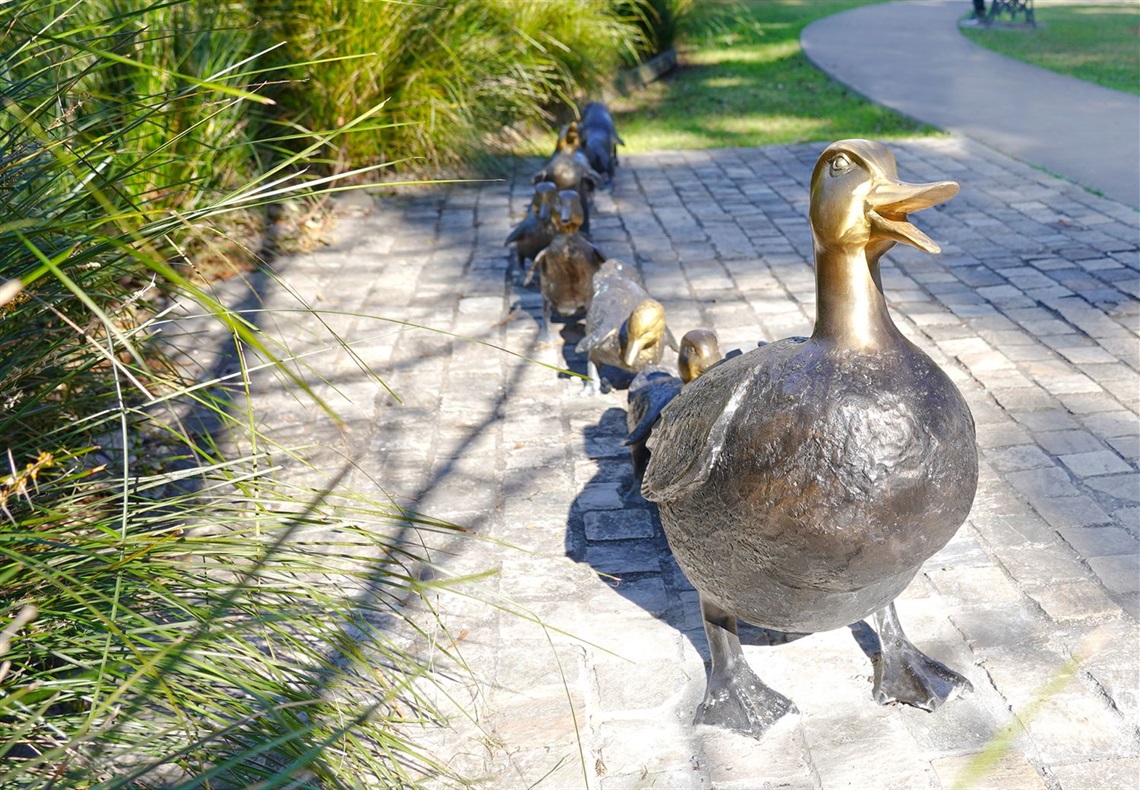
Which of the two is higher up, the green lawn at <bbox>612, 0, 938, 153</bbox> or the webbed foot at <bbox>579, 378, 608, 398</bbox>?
the green lawn at <bbox>612, 0, 938, 153</bbox>

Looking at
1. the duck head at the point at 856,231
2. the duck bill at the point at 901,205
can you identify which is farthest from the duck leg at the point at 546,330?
the duck bill at the point at 901,205

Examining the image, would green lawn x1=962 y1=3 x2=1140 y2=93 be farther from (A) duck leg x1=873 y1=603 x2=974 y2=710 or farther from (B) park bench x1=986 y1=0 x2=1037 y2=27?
(A) duck leg x1=873 y1=603 x2=974 y2=710

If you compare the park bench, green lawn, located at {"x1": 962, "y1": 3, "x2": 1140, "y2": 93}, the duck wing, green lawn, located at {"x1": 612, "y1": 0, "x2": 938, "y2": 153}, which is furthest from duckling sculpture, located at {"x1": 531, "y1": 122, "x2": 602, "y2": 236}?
the park bench

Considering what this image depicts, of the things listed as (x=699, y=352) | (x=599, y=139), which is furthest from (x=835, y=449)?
(x=599, y=139)

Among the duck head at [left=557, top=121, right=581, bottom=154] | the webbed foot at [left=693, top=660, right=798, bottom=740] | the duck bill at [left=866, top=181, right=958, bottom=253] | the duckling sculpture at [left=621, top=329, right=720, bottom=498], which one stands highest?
the duck bill at [left=866, top=181, right=958, bottom=253]

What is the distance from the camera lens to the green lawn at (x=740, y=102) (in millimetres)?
10148

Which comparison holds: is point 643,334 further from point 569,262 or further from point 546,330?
point 546,330

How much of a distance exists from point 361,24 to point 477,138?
1404 millimetres

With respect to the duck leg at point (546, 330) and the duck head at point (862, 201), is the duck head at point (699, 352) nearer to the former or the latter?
the duck head at point (862, 201)

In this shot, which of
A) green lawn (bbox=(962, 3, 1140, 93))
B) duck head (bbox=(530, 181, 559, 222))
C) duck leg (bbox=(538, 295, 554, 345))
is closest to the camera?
duck leg (bbox=(538, 295, 554, 345))

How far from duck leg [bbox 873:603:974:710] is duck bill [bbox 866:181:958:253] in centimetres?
118

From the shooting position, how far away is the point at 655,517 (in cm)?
405

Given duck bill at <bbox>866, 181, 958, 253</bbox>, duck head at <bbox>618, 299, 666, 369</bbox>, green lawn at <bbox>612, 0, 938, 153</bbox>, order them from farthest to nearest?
green lawn at <bbox>612, 0, 938, 153</bbox>, duck head at <bbox>618, 299, 666, 369</bbox>, duck bill at <bbox>866, 181, 958, 253</bbox>

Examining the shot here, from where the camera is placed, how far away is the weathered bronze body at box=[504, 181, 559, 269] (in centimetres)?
586
